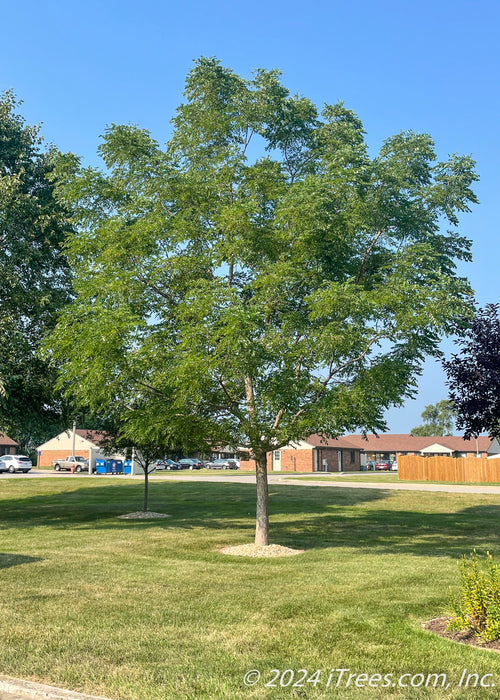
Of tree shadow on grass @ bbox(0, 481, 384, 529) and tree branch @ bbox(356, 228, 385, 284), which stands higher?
tree branch @ bbox(356, 228, 385, 284)

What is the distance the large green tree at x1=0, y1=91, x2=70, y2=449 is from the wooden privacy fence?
36935mm

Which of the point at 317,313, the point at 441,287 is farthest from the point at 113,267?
the point at 441,287

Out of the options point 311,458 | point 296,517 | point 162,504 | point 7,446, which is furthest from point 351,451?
point 296,517

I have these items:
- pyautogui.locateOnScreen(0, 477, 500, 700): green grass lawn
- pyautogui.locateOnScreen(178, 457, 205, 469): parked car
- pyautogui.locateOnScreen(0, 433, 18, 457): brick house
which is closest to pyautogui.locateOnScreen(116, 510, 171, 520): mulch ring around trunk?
pyautogui.locateOnScreen(0, 477, 500, 700): green grass lawn

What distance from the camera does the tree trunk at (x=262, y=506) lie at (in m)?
16.9

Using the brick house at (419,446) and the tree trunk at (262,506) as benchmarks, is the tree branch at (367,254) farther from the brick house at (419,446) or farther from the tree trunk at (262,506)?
the brick house at (419,446)

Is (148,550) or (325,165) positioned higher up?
(325,165)

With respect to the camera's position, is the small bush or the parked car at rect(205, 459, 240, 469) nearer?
the small bush

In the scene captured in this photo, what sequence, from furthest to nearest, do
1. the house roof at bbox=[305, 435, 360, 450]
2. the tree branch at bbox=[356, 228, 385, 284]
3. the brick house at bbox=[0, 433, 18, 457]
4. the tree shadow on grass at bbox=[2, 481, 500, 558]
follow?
1. the brick house at bbox=[0, 433, 18, 457]
2. the house roof at bbox=[305, 435, 360, 450]
3. the tree shadow on grass at bbox=[2, 481, 500, 558]
4. the tree branch at bbox=[356, 228, 385, 284]

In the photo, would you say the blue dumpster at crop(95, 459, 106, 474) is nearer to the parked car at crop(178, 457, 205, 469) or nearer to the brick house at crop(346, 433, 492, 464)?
the parked car at crop(178, 457, 205, 469)

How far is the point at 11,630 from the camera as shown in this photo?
8.33 metres

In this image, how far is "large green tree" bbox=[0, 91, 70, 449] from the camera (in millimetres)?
20750

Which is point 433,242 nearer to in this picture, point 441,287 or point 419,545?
point 441,287

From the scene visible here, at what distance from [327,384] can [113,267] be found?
6011 millimetres
